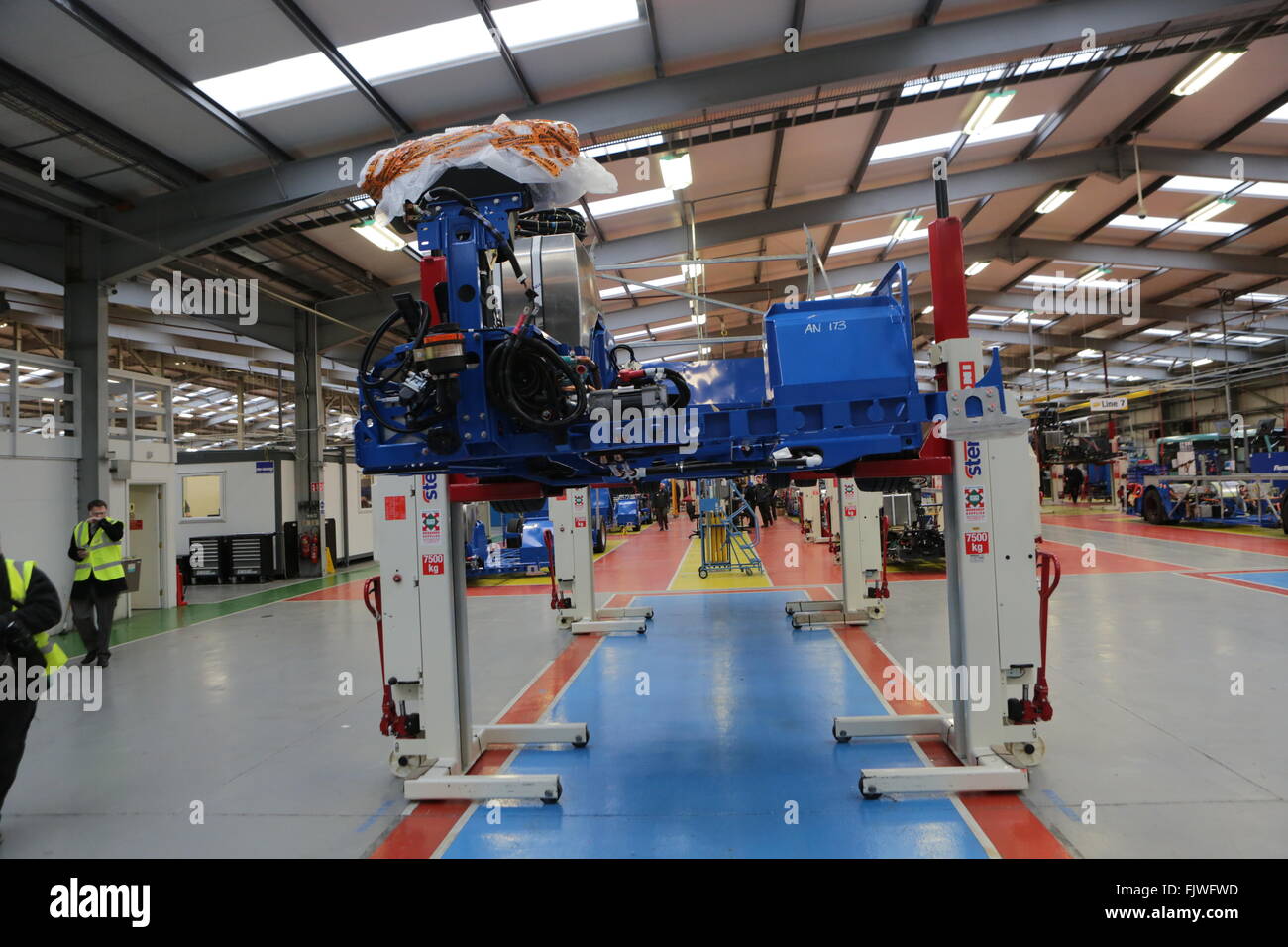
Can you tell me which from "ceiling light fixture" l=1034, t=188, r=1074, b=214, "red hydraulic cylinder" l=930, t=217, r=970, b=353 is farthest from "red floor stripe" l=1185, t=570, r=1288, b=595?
"red hydraulic cylinder" l=930, t=217, r=970, b=353

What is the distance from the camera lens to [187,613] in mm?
10516

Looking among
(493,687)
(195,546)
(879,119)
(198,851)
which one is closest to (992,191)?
(879,119)

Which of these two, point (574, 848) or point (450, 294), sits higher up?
point (450, 294)

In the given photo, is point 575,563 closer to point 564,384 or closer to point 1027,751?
point 1027,751

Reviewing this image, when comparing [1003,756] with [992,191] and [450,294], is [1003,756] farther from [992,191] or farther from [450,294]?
[992,191]

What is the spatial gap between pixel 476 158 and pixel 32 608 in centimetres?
339

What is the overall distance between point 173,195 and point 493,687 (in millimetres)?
7863

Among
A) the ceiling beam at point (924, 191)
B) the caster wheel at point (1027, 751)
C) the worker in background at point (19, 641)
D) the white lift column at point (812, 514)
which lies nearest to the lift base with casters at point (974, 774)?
the caster wheel at point (1027, 751)

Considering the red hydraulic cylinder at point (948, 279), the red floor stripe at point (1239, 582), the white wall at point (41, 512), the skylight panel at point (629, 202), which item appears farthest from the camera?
the skylight panel at point (629, 202)

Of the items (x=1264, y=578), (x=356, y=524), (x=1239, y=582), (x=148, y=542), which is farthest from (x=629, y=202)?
(x=356, y=524)

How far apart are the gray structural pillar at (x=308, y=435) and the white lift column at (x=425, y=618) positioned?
1140cm

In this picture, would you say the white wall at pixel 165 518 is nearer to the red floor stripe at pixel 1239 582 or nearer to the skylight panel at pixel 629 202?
the skylight panel at pixel 629 202

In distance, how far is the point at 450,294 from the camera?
2732 millimetres

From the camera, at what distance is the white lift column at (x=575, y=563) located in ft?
26.8
